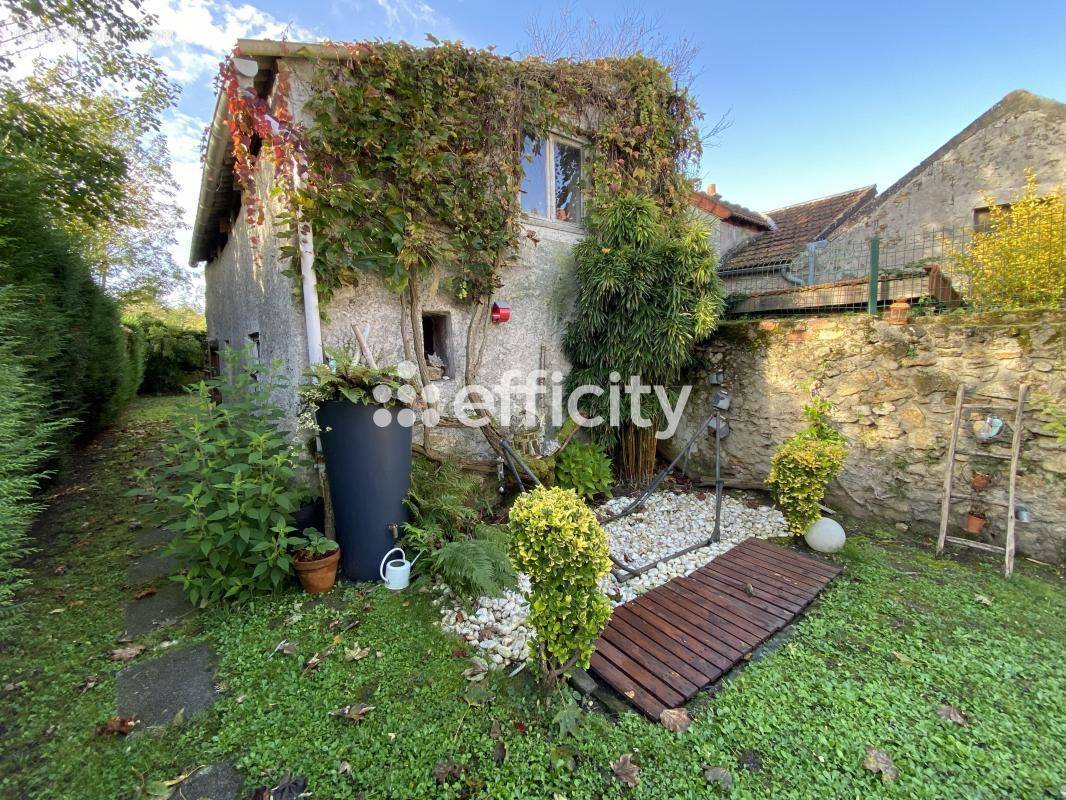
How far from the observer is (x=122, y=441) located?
7.79 m

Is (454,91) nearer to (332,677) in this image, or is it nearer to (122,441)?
(332,677)

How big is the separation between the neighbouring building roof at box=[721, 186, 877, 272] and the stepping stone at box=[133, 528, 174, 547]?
1107cm

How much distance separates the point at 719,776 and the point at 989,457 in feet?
14.6

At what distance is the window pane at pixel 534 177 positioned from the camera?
564 centimetres

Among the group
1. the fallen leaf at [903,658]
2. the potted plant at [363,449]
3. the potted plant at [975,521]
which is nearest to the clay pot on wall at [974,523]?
the potted plant at [975,521]

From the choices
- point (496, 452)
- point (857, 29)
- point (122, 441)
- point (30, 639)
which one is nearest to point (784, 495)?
point (496, 452)

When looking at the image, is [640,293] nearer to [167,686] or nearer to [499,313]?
[499,313]

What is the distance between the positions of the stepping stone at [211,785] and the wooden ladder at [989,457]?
230 inches

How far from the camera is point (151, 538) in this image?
4.30 meters

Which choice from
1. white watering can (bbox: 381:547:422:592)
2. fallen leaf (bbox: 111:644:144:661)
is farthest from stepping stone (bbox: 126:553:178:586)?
white watering can (bbox: 381:547:422:592)

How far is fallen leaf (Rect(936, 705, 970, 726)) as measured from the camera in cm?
227

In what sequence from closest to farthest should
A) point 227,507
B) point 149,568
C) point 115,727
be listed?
point 115,727 < point 227,507 < point 149,568

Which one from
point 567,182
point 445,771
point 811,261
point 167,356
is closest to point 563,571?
point 445,771

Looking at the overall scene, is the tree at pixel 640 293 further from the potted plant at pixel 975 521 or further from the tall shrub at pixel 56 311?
the tall shrub at pixel 56 311
